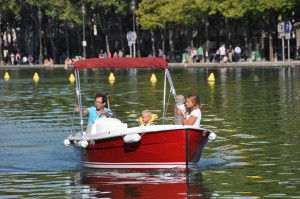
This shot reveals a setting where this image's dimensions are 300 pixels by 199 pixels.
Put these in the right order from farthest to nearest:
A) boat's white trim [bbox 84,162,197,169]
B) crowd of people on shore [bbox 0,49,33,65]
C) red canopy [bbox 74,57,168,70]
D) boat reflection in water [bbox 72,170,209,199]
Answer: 1. crowd of people on shore [bbox 0,49,33,65]
2. red canopy [bbox 74,57,168,70]
3. boat's white trim [bbox 84,162,197,169]
4. boat reflection in water [bbox 72,170,209,199]

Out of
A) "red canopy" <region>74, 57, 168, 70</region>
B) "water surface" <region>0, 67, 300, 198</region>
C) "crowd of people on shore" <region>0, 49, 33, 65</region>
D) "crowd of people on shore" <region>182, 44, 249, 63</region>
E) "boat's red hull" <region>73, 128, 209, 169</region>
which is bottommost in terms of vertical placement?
"crowd of people on shore" <region>0, 49, 33, 65</region>

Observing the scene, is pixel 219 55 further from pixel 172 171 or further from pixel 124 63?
pixel 172 171

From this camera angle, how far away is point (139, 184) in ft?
67.6

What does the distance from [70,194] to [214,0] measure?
80887mm

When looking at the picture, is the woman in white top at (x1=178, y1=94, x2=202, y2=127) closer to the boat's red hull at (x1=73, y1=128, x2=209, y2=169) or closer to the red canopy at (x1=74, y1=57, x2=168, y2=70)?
the boat's red hull at (x1=73, y1=128, x2=209, y2=169)

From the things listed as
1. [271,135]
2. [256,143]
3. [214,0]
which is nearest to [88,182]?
[256,143]

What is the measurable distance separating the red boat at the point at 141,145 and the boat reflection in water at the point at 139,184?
0.73 feet

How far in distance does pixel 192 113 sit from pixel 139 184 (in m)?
2.60

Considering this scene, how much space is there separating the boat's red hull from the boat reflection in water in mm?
212

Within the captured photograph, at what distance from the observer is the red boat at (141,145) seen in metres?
21.6

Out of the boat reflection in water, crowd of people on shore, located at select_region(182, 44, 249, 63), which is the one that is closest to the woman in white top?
the boat reflection in water

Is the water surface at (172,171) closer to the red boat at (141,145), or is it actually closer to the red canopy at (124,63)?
the red boat at (141,145)

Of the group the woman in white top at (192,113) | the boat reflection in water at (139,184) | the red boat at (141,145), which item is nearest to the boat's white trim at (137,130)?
the red boat at (141,145)

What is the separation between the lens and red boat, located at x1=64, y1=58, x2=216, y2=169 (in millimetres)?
21625
